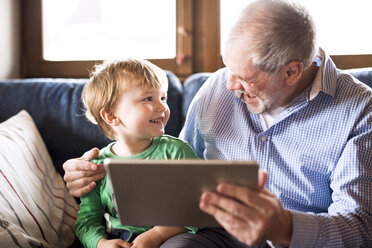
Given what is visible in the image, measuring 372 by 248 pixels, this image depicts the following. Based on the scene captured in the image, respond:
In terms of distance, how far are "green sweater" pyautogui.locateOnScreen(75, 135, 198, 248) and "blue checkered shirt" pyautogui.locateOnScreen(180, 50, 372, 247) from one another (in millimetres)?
195

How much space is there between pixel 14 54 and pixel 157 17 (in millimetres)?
856

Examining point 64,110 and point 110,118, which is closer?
point 110,118

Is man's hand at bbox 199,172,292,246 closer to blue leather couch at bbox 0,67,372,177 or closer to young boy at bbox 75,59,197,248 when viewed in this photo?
young boy at bbox 75,59,197,248

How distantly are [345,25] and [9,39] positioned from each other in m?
1.80

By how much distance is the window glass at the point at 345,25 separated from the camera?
2.07 meters

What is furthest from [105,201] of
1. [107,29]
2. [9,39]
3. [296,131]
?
[9,39]

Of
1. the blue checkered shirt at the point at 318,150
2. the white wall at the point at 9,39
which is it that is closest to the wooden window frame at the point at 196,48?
the white wall at the point at 9,39

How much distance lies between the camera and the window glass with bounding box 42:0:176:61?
2.32 meters

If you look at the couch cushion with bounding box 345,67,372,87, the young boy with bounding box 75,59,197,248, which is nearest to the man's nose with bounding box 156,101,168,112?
the young boy with bounding box 75,59,197,248

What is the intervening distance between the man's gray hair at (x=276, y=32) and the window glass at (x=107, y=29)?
1056 mm

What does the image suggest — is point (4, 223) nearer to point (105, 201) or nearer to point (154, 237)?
point (105, 201)

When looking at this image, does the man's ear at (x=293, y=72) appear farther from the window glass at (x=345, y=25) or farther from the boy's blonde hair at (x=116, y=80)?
the window glass at (x=345, y=25)

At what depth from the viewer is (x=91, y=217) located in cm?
142

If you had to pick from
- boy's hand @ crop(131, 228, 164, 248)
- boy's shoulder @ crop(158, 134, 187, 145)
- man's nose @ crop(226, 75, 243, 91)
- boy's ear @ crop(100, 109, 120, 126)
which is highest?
man's nose @ crop(226, 75, 243, 91)
